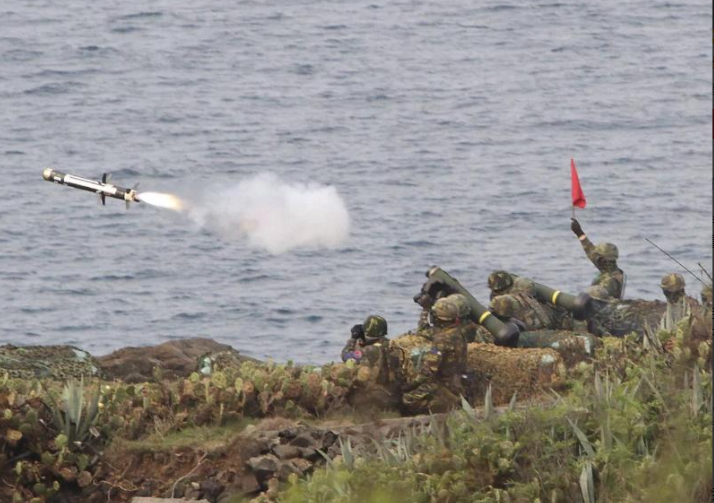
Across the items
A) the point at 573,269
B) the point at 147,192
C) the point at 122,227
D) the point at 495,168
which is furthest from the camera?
the point at 495,168

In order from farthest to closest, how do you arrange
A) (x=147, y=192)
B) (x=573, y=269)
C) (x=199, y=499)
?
(x=573, y=269), (x=147, y=192), (x=199, y=499)

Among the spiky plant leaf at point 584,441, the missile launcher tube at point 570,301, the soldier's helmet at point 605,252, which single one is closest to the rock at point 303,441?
the spiky plant leaf at point 584,441

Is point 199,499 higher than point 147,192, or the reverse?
point 147,192

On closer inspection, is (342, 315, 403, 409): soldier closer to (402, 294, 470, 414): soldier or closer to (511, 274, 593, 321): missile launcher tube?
(402, 294, 470, 414): soldier

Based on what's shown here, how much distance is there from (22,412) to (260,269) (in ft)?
139

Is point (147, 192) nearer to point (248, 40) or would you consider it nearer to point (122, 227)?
point (122, 227)

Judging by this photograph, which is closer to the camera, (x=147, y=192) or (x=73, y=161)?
(x=147, y=192)

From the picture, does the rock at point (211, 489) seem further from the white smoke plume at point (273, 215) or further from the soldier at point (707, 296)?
the white smoke plume at point (273, 215)

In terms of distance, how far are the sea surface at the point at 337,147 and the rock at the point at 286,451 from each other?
1183 centimetres

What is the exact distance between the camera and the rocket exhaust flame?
3394cm

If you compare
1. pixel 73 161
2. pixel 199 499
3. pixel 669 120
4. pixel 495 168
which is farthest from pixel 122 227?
pixel 199 499

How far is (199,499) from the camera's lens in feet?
79.0

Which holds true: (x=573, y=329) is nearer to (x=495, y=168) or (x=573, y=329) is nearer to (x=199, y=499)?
(x=199, y=499)

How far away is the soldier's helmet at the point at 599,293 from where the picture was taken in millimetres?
31417
